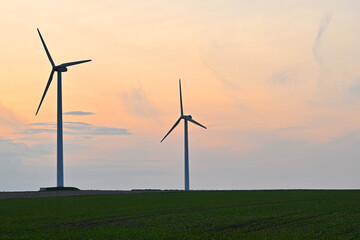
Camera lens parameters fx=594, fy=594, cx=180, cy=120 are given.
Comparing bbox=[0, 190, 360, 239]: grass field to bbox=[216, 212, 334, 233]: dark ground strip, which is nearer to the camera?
bbox=[0, 190, 360, 239]: grass field

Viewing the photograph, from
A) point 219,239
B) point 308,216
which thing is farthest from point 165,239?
point 308,216

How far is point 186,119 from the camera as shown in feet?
436

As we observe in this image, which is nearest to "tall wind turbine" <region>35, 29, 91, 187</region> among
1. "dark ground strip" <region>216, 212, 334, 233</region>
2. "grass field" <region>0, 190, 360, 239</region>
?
"grass field" <region>0, 190, 360, 239</region>

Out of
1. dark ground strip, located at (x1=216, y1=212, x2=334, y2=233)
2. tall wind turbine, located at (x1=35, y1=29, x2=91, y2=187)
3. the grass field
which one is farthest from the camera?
tall wind turbine, located at (x1=35, y1=29, x2=91, y2=187)

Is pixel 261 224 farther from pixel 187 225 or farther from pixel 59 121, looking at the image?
pixel 59 121

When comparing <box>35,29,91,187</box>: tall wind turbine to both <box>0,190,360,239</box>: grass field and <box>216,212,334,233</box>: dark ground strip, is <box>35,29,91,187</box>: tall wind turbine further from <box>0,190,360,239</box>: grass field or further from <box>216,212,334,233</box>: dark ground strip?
<box>216,212,334,233</box>: dark ground strip

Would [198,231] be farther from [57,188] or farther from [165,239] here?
[57,188]

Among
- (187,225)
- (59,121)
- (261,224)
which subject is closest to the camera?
(187,225)

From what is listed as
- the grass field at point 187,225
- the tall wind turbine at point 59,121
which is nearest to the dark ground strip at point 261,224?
the grass field at point 187,225

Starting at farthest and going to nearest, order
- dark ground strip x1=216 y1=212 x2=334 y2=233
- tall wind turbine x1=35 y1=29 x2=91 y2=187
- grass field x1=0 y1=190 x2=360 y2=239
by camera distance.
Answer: tall wind turbine x1=35 y1=29 x2=91 y2=187
dark ground strip x1=216 y1=212 x2=334 y2=233
grass field x1=0 y1=190 x2=360 y2=239

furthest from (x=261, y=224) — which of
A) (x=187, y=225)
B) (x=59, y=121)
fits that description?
(x=59, y=121)

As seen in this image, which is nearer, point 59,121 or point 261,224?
point 261,224

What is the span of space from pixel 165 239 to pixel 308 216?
17.8m

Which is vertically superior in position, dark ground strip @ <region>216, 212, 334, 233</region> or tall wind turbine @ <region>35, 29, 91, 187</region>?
tall wind turbine @ <region>35, 29, 91, 187</region>
